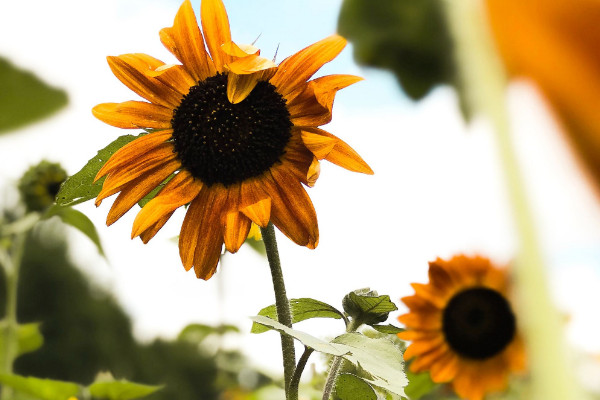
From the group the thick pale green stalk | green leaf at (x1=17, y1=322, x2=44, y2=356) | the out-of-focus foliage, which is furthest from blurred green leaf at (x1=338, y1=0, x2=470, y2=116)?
Answer: green leaf at (x1=17, y1=322, x2=44, y2=356)

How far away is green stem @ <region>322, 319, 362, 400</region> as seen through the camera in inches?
10.1

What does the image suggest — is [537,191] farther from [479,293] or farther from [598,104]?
[479,293]

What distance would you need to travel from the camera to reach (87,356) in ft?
14.9

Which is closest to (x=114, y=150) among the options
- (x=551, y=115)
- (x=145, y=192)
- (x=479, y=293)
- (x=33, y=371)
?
(x=145, y=192)

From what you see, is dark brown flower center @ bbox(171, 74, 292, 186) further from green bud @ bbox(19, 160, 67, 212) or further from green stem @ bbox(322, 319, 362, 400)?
green bud @ bbox(19, 160, 67, 212)

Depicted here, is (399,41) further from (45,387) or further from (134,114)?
(45,387)

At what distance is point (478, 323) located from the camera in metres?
0.58

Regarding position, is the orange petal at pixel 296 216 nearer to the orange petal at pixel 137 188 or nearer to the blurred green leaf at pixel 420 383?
the orange petal at pixel 137 188

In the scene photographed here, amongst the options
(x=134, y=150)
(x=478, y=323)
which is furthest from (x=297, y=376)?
(x=478, y=323)

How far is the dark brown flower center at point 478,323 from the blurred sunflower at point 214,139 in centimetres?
34

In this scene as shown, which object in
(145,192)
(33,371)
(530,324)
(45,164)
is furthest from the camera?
(33,371)

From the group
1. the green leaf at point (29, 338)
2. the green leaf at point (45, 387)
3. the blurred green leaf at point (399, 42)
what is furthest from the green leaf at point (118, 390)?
the blurred green leaf at point (399, 42)

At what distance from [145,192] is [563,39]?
8.8 inches

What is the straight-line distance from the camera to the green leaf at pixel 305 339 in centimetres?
20
